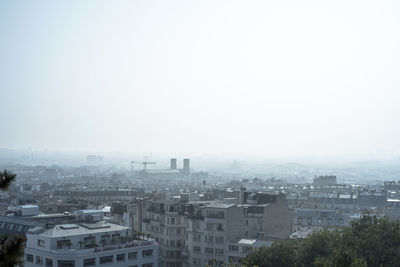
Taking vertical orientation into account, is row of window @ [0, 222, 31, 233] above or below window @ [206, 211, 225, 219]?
below

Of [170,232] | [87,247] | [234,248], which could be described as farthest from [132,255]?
[170,232]

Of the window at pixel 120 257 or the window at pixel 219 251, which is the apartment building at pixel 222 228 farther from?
the window at pixel 120 257

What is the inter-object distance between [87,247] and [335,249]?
58.7ft

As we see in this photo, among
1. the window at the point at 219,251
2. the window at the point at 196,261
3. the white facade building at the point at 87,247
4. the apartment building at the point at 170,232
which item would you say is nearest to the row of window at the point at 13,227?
the white facade building at the point at 87,247

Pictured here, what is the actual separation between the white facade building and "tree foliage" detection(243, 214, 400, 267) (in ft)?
29.0

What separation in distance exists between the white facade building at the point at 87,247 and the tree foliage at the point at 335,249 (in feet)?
29.0

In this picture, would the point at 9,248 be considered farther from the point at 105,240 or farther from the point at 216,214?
the point at 216,214

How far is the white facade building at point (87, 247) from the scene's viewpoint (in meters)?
43.2

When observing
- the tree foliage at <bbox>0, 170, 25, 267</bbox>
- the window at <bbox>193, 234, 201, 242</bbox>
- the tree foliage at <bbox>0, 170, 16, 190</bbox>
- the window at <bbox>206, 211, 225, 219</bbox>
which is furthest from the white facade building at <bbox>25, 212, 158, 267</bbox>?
the tree foliage at <bbox>0, 170, 16, 190</bbox>

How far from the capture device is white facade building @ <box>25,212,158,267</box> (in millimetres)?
43219

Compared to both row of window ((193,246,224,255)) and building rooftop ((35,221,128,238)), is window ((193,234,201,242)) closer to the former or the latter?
row of window ((193,246,224,255))

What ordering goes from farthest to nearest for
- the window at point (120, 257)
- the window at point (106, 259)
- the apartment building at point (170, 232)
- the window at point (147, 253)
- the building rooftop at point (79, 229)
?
the apartment building at point (170, 232), the window at point (147, 253), the window at point (120, 257), the building rooftop at point (79, 229), the window at point (106, 259)

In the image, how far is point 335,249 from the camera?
42.4 m

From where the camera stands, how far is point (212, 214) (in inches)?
2224
